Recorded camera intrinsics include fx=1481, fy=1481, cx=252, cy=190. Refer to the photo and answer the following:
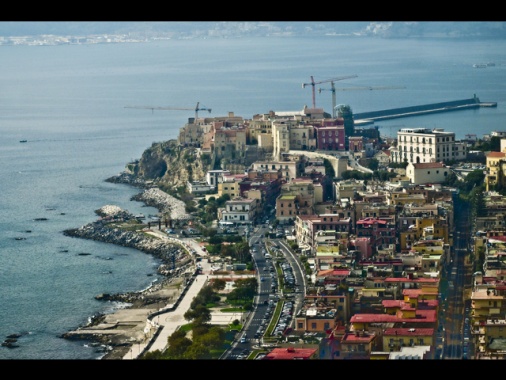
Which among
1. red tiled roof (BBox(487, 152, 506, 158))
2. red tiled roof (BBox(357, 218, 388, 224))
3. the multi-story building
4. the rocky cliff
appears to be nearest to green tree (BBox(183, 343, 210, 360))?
red tiled roof (BBox(357, 218, 388, 224))

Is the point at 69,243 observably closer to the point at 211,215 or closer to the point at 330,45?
the point at 211,215

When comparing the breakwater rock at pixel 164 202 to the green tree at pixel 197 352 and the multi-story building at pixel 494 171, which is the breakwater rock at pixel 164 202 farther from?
the green tree at pixel 197 352

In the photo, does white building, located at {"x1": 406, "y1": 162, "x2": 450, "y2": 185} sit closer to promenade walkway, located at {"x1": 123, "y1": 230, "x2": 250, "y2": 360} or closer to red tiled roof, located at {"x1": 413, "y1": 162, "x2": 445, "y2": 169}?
red tiled roof, located at {"x1": 413, "y1": 162, "x2": 445, "y2": 169}

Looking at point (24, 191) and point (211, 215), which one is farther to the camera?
point (24, 191)

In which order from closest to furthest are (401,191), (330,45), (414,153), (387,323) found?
(387,323) < (401,191) < (414,153) < (330,45)
